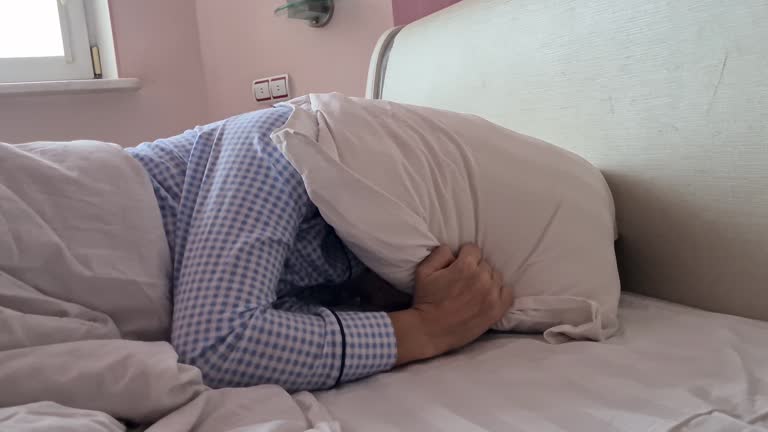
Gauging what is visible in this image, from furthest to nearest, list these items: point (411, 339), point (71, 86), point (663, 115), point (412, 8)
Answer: point (71, 86) → point (412, 8) → point (663, 115) → point (411, 339)

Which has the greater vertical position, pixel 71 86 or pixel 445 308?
pixel 71 86

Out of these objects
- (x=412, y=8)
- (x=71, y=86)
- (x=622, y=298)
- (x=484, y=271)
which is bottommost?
(x=622, y=298)

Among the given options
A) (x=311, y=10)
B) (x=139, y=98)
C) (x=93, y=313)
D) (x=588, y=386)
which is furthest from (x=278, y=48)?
(x=588, y=386)

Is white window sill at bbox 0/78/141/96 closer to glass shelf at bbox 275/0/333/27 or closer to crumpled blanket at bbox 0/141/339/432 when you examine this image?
glass shelf at bbox 275/0/333/27

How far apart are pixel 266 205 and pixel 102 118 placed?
4.61 ft

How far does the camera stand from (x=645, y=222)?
0.89 m

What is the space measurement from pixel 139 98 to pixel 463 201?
1.48 m

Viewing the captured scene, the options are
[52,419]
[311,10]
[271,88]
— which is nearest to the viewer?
[52,419]

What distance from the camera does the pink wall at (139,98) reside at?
5.82 ft

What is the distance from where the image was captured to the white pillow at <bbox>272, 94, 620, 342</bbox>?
→ 27.8 inches

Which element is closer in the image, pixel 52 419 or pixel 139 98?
pixel 52 419

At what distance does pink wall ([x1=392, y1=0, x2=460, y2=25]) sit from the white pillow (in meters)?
0.67

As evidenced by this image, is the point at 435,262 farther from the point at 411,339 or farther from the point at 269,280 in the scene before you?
the point at 269,280

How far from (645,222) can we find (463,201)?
0.29m
